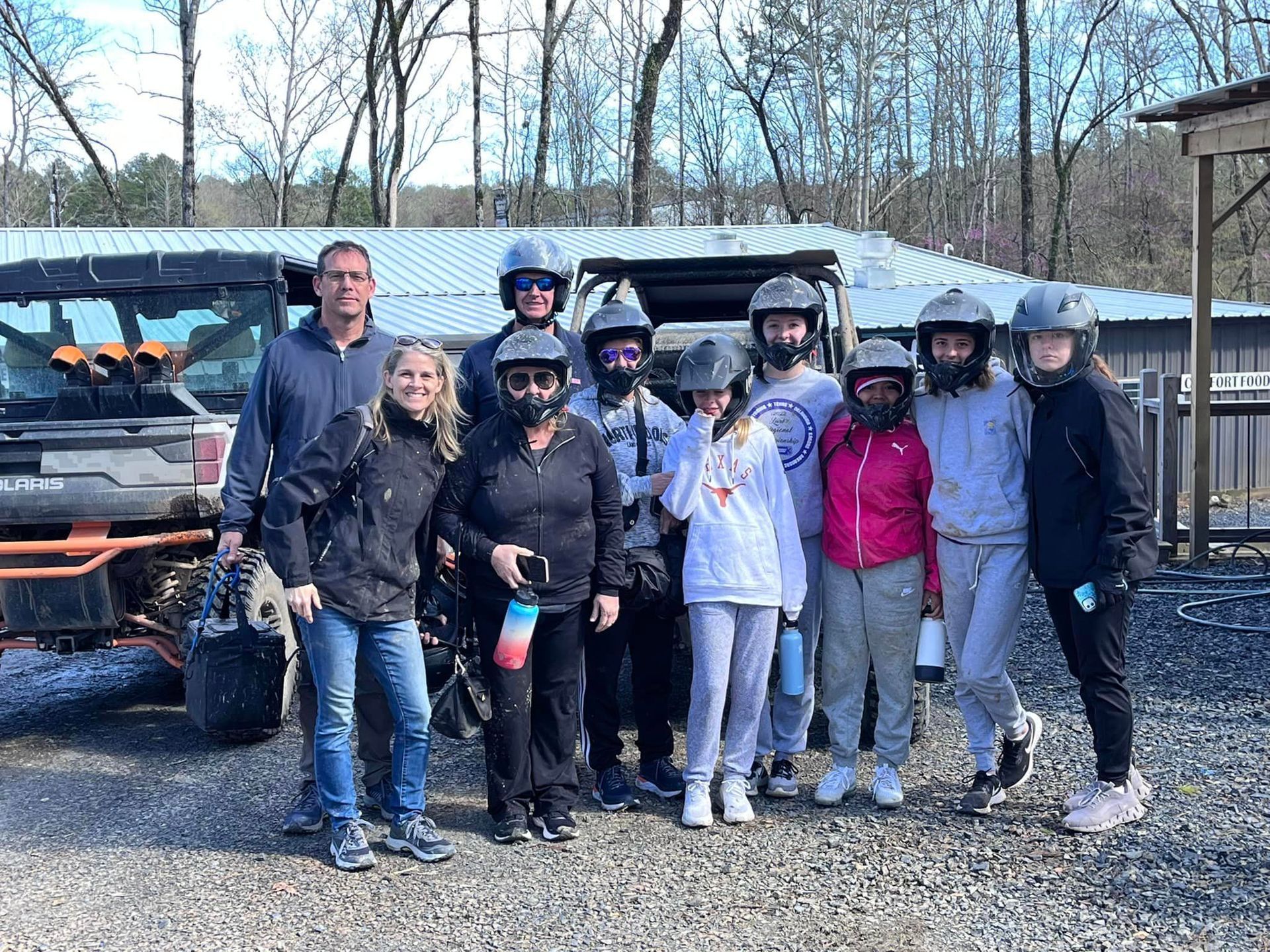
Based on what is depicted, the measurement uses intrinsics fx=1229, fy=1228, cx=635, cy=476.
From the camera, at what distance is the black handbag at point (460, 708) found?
456cm

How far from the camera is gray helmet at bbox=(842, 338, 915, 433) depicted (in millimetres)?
4746

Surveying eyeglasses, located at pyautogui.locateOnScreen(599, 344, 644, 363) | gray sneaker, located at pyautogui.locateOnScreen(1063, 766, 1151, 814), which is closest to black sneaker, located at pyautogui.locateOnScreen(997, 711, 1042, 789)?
gray sneaker, located at pyautogui.locateOnScreen(1063, 766, 1151, 814)

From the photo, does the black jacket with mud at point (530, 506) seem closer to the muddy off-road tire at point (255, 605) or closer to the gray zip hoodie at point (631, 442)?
the gray zip hoodie at point (631, 442)

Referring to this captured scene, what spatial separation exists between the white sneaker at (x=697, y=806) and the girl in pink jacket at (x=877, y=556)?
1.61 feet

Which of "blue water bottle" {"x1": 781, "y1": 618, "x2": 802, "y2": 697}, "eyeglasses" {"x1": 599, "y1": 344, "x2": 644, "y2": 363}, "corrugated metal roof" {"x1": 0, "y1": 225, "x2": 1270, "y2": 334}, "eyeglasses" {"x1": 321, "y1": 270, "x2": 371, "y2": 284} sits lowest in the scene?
"blue water bottle" {"x1": 781, "y1": 618, "x2": 802, "y2": 697}

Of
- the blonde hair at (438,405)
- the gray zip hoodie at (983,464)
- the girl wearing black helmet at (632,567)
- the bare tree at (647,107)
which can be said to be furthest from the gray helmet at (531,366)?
the bare tree at (647,107)

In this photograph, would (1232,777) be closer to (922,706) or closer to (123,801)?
(922,706)

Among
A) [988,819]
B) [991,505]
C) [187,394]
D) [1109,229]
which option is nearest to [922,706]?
[988,819]

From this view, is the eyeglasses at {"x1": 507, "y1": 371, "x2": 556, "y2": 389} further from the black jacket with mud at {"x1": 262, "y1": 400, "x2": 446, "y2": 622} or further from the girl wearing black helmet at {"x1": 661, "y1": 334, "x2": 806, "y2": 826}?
the girl wearing black helmet at {"x1": 661, "y1": 334, "x2": 806, "y2": 826}

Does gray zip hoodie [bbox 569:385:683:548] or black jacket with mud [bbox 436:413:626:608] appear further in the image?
gray zip hoodie [bbox 569:385:683:548]

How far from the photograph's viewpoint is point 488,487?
15.0ft

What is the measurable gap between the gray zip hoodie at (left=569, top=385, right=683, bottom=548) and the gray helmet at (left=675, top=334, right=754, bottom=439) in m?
A: 0.25

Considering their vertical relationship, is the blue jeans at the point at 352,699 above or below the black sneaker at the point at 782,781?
above

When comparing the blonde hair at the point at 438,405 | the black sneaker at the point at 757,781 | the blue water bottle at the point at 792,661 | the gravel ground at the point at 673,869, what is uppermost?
the blonde hair at the point at 438,405
